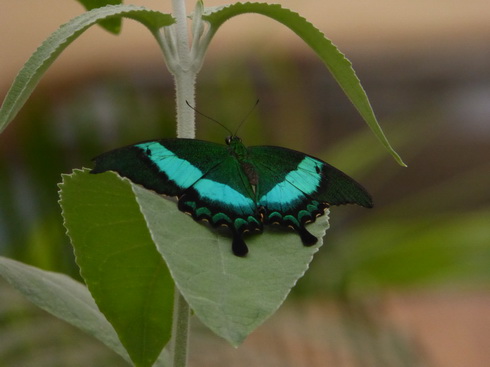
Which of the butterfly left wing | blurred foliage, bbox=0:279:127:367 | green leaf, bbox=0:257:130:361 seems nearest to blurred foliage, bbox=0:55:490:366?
blurred foliage, bbox=0:279:127:367

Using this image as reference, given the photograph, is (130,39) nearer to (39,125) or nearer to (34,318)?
(39,125)

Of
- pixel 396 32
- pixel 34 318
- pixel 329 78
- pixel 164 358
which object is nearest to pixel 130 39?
pixel 329 78

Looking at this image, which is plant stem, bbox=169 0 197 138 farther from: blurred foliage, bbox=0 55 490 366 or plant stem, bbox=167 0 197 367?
blurred foliage, bbox=0 55 490 366

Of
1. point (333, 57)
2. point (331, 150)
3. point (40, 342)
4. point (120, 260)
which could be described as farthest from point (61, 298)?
point (331, 150)

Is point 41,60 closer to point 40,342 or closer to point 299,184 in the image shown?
point 299,184

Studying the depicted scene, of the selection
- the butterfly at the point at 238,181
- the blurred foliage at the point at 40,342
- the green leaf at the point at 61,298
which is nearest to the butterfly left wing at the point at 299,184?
the butterfly at the point at 238,181

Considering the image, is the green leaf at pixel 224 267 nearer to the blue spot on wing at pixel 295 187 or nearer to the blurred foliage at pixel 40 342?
the blue spot on wing at pixel 295 187
